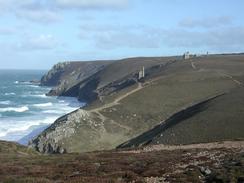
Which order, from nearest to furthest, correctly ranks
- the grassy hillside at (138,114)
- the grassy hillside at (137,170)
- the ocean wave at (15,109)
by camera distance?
1. the grassy hillside at (137,170)
2. the grassy hillside at (138,114)
3. the ocean wave at (15,109)

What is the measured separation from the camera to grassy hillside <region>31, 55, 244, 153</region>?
64.7m

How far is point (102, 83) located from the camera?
164m

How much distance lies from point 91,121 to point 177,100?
21035mm

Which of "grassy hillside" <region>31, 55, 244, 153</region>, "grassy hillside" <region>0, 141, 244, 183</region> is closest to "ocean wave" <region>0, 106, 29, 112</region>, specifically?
"grassy hillside" <region>31, 55, 244, 153</region>

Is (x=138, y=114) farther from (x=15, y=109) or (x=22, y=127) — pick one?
(x=15, y=109)

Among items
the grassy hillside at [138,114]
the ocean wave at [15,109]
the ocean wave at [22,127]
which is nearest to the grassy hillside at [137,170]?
the grassy hillside at [138,114]

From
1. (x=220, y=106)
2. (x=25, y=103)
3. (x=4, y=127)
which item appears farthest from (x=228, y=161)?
(x=25, y=103)

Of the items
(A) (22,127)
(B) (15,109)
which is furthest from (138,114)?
(B) (15,109)

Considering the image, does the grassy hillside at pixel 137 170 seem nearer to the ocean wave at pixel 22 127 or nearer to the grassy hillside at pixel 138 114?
the grassy hillside at pixel 138 114

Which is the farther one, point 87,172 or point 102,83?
point 102,83

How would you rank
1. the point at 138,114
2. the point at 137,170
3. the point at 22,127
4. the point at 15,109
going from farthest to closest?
the point at 15,109, the point at 22,127, the point at 138,114, the point at 137,170

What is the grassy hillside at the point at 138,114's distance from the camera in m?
64.7

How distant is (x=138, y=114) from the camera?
261ft

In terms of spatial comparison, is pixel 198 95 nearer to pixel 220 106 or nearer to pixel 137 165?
→ pixel 220 106
